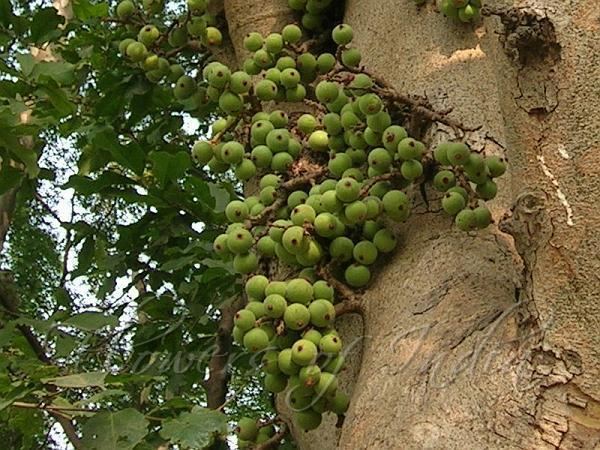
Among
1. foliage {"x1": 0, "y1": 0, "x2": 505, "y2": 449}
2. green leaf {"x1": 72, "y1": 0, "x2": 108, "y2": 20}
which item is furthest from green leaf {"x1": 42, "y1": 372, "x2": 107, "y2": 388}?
green leaf {"x1": 72, "y1": 0, "x2": 108, "y2": 20}

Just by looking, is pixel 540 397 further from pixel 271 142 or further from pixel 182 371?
pixel 182 371

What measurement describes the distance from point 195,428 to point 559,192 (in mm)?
1156

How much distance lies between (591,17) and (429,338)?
555 millimetres

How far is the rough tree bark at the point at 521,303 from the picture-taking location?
115 cm

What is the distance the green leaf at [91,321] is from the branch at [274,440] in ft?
2.76

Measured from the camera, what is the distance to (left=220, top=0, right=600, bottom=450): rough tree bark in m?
1.15

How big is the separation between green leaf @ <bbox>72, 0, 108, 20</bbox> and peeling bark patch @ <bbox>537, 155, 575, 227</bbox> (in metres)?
2.60

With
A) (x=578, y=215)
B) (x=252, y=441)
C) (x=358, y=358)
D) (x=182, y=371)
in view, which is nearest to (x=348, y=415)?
(x=358, y=358)

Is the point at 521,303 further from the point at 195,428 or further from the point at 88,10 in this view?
the point at 88,10

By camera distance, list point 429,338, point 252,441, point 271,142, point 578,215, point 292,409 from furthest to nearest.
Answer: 1. point 271,142
2. point 252,441
3. point 292,409
4. point 429,338
5. point 578,215

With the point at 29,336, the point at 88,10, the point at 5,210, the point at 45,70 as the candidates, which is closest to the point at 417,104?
the point at 45,70

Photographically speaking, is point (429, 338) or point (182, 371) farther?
point (182, 371)

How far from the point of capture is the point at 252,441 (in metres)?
1.72

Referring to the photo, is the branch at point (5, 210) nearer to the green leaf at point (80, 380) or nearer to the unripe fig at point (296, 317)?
the green leaf at point (80, 380)
